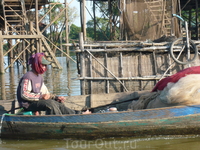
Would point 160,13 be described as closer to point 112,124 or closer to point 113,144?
point 112,124

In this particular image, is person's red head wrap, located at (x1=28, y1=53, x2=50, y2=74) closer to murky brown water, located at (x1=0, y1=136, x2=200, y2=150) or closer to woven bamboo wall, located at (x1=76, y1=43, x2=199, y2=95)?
murky brown water, located at (x1=0, y1=136, x2=200, y2=150)

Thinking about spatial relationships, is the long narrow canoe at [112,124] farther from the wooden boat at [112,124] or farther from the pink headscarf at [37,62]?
the pink headscarf at [37,62]

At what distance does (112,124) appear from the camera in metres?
5.37

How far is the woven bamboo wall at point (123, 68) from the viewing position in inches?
311

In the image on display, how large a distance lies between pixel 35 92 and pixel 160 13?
6329mm

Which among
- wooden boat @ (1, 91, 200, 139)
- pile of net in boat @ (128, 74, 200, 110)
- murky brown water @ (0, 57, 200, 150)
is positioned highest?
pile of net in boat @ (128, 74, 200, 110)

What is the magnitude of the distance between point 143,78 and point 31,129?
10.7 ft

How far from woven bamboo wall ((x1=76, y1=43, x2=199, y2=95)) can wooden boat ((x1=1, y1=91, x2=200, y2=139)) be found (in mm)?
2537

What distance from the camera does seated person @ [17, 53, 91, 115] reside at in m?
5.43

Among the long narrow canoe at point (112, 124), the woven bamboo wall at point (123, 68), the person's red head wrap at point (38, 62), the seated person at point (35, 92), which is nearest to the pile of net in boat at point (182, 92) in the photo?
the long narrow canoe at point (112, 124)

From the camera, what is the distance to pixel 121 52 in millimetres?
7914

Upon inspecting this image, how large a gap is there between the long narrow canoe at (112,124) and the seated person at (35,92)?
0.61 ft

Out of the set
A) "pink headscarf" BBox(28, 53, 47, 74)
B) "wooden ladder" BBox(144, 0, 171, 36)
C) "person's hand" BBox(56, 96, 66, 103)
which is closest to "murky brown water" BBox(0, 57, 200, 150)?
"person's hand" BBox(56, 96, 66, 103)

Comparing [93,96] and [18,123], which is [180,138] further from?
[18,123]
